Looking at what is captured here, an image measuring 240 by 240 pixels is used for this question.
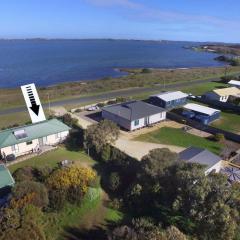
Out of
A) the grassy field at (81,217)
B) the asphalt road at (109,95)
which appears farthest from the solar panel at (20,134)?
the asphalt road at (109,95)

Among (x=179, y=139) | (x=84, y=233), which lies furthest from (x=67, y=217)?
(x=179, y=139)

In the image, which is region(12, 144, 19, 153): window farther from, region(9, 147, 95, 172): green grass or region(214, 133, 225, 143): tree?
region(214, 133, 225, 143): tree

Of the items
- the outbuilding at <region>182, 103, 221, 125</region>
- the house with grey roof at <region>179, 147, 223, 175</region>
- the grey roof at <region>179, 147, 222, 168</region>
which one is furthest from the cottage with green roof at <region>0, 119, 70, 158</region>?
the outbuilding at <region>182, 103, 221, 125</region>

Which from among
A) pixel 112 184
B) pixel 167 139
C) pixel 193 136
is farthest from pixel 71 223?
pixel 193 136

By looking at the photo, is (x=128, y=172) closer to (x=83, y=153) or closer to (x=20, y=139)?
(x=83, y=153)

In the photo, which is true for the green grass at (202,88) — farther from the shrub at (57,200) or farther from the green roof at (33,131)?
the shrub at (57,200)

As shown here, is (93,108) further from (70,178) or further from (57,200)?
(57,200)
